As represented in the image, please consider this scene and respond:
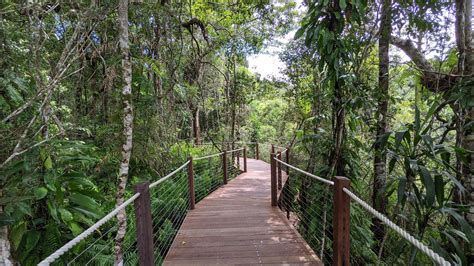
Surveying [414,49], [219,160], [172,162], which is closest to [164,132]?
[172,162]

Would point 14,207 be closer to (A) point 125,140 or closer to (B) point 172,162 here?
(A) point 125,140

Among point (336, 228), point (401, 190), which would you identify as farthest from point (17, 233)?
point (401, 190)

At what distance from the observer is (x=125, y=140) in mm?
2914

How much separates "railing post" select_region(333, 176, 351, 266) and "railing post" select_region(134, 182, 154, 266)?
145 centimetres

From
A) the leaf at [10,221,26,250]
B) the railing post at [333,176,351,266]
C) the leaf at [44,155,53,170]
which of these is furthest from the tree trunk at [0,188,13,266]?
the railing post at [333,176,351,266]

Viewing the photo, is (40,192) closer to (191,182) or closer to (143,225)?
(143,225)

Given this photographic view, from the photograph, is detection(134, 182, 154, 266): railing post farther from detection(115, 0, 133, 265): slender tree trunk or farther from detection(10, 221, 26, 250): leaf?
detection(10, 221, 26, 250): leaf

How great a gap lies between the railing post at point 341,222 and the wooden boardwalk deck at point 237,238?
18.4 inches

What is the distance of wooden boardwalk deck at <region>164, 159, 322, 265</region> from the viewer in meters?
2.73

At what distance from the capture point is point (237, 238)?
10.7 ft

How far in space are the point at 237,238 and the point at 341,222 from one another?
149cm

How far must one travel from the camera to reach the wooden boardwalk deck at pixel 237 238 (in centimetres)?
273

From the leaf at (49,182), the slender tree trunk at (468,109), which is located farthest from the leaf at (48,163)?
the slender tree trunk at (468,109)

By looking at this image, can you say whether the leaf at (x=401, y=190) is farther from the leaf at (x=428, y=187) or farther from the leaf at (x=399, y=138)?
the leaf at (x=399, y=138)
